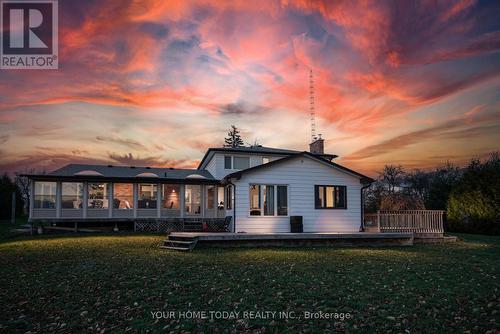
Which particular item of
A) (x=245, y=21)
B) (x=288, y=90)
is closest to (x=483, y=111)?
(x=288, y=90)

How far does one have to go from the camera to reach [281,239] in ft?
49.4

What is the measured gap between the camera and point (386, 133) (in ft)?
79.0

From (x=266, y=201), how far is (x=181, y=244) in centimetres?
586

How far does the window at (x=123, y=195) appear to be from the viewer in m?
22.9

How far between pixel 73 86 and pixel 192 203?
35.7ft

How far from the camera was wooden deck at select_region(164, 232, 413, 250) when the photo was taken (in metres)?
14.4

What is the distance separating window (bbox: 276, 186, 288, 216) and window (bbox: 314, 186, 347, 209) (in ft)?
5.99

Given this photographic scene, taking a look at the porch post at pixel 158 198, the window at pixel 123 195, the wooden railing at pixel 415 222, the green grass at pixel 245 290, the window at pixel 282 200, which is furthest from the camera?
the porch post at pixel 158 198

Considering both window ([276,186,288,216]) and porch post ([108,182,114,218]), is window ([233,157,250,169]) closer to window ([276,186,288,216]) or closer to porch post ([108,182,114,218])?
window ([276,186,288,216])

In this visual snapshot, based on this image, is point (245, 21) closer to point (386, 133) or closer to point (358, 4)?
point (358, 4)

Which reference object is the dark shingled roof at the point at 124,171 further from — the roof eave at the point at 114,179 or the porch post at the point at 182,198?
the porch post at the point at 182,198

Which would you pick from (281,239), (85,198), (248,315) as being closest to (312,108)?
(281,239)

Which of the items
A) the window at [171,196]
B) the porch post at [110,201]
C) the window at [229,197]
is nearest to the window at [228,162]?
the window at [171,196]

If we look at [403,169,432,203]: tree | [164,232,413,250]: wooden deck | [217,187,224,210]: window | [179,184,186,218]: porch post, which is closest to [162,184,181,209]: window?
[179,184,186,218]: porch post
